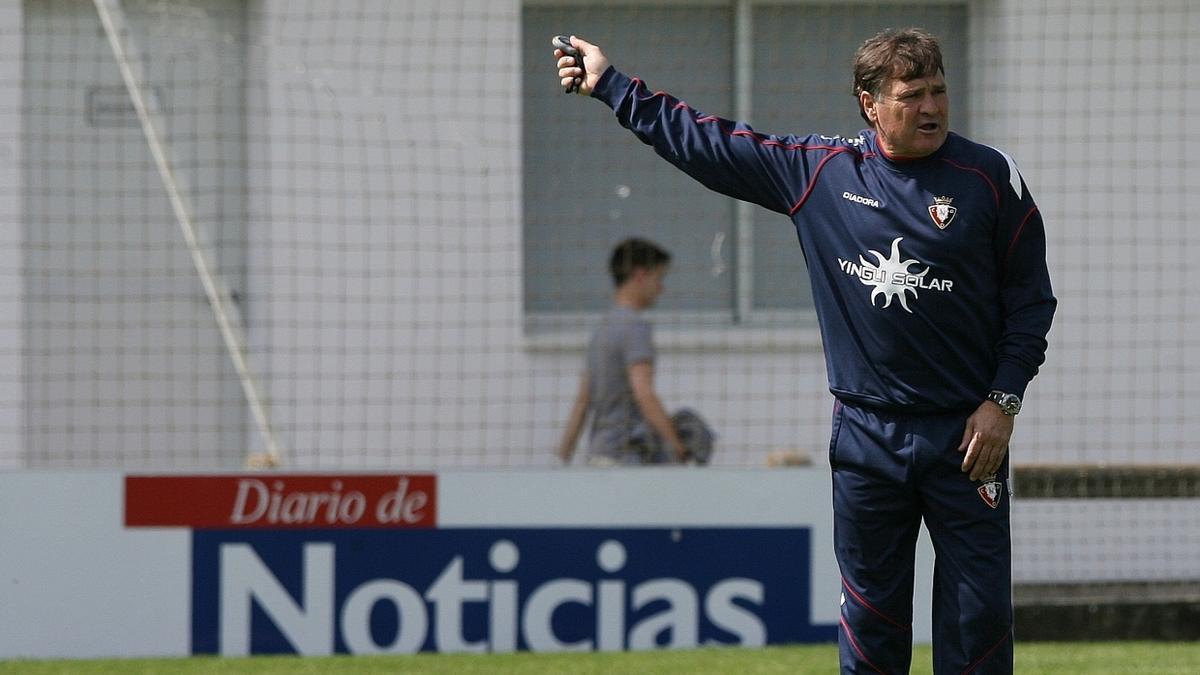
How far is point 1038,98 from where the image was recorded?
332 inches

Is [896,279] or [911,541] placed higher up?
[896,279]

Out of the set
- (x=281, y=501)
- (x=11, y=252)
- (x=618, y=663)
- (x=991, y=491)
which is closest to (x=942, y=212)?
(x=991, y=491)

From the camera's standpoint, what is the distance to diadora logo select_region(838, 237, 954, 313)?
3908 mm

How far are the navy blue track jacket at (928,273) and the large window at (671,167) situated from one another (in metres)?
4.08

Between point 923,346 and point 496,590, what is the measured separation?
128 inches

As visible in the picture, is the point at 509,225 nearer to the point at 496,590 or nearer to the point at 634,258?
the point at 634,258

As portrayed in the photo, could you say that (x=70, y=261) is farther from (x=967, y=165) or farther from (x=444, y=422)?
(x=967, y=165)

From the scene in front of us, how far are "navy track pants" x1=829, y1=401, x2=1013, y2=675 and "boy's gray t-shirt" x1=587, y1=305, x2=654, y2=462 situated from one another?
3.32 metres

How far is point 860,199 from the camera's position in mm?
4016

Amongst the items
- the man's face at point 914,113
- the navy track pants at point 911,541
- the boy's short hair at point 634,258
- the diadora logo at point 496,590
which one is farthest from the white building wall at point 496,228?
the man's face at point 914,113

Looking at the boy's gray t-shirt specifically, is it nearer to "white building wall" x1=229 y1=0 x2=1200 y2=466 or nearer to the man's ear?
"white building wall" x1=229 y1=0 x2=1200 y2=466

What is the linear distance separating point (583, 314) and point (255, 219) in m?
1.66

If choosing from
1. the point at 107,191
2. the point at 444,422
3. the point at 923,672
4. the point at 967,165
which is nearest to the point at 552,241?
the point at 444,422

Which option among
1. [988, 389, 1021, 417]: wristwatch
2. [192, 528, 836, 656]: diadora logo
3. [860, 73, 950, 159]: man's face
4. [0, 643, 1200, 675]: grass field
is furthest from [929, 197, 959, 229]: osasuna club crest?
[192, 528, 836, 656]: diadora logo
